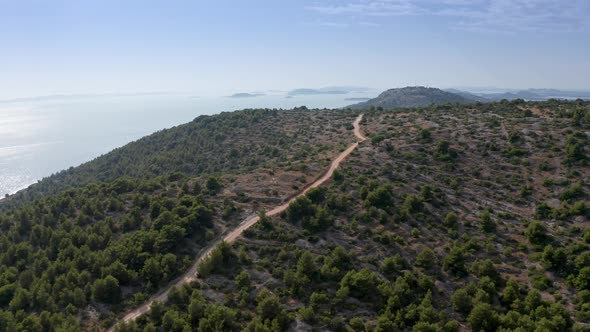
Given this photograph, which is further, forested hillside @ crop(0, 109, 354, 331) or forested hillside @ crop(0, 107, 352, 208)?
forested hillside @ crop(0, 107, 352, 208)

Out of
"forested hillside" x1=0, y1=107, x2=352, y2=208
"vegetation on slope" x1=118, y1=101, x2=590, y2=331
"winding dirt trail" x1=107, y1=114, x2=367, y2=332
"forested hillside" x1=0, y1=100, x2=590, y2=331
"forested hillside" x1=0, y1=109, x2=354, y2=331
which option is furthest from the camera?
"forested hillside" x1=0, y1=107, x2=352, y2=208

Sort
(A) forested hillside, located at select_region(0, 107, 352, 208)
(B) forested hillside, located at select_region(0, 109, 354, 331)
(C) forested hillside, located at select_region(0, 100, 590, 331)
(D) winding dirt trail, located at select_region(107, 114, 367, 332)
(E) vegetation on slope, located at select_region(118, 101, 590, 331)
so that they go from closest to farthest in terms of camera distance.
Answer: (E) vegetation on slope, located at select_region(118, 101, 590, 331), (C) forested hillside, located at select_region(0, 100, 590, 331), (D) winding dirt trail, located at select_region(107, 114, 367, 332), (B) forested hillside, located at select_region(0, 109, 354, 331), (A) forested hillside, located at select_region(0, 107, 352, 208)

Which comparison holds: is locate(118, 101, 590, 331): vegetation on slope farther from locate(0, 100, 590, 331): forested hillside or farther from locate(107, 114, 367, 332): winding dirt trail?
locate(107, 114, 367, 332): winding dirt trail

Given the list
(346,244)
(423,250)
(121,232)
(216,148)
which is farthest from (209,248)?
(216,148)

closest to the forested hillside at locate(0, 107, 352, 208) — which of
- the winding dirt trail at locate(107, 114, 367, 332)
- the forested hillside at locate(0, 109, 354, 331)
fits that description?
the forested hillside at locate(0, 109, 354, 331)

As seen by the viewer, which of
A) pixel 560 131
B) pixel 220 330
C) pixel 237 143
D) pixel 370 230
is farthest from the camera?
pixel 237 143

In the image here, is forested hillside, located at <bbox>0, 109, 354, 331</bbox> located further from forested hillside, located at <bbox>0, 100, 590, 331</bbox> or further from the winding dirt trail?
the winding dirt trail

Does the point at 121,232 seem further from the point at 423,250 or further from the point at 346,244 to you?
the point at 423,250

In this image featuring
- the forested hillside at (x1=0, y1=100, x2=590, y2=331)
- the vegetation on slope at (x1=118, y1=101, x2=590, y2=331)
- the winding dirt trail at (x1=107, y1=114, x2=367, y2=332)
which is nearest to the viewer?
the vegetation on slope at (x1=118, y1=101, x2=590, y2=331)

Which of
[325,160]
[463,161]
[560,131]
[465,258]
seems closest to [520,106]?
[560,131]

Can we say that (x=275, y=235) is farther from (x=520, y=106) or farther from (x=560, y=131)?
(x=520, y=106)

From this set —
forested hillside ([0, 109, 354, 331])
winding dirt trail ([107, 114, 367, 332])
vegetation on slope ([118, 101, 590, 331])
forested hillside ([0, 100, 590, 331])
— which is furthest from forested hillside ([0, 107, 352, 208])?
vegetation on slope ([118, 101, 590, 331])
